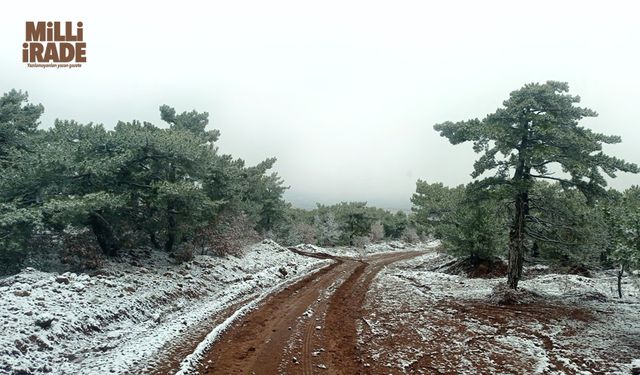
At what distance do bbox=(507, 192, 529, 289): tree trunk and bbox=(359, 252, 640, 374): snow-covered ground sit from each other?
1211mm

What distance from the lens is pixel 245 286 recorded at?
17719 mm

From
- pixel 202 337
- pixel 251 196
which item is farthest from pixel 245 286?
pixel 251 196

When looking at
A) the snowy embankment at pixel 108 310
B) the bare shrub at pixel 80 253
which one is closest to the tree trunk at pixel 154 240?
the snowy embankment at pixel 108 310

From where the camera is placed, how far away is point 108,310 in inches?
463

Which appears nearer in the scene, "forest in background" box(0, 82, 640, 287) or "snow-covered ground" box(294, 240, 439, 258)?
"forest in background" box(0, 82, 640, 287)

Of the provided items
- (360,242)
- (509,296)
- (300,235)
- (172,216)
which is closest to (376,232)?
(360,242)

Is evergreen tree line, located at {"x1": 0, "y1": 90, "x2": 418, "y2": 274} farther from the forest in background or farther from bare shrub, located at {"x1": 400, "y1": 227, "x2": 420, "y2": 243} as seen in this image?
bare shrub, located at {"x1": 400, "y1": 227, "x2": 420, "y2": 243}

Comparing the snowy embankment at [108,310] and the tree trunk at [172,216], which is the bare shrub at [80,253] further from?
the tree trunk at [172,216]

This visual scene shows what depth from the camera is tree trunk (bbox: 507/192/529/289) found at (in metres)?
15.5

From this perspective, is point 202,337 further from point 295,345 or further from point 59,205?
point 59,205

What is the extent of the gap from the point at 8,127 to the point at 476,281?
27.0 m

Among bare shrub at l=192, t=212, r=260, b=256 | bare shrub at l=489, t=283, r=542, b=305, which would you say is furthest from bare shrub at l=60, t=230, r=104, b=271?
bare shrub at l=489, t=283, r=542, b=305

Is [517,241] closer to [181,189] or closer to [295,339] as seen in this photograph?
[295,339]

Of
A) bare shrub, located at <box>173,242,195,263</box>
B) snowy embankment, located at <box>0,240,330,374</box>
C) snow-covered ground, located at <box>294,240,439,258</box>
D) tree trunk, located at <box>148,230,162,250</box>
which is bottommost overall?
snow-covered ground, located at <box>294,240,439,258</box>
